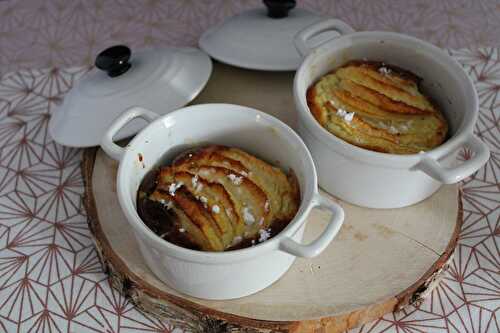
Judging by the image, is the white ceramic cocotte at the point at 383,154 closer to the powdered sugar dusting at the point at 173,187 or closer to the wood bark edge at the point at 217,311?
the wood bark edge at the point at 217,311

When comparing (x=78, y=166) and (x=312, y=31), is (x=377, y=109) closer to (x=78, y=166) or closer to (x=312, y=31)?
(x=312, y=31)

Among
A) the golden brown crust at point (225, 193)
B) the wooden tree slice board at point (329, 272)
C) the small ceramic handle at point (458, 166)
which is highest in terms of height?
the small ceramic handle at point (458, 166)

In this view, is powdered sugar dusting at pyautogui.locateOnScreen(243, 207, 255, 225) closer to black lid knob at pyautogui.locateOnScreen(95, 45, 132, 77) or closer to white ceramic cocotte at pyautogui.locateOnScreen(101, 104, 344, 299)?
white ceramic cocotte at pyautogui.locateOnScreen(101, 104, 344, 299)

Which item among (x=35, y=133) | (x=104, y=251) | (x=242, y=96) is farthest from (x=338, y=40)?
(x=35, y=133)

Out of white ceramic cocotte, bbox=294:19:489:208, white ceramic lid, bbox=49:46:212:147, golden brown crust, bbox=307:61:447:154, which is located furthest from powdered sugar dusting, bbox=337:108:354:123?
white ceramic lid, bbox=49:46:212:147

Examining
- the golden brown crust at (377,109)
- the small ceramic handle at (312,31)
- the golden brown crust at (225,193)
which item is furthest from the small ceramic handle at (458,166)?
the small ceramic handle at (312,31)

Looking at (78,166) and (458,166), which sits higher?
(458,166)

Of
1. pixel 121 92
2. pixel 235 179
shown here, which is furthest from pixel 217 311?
pixel 121 92
